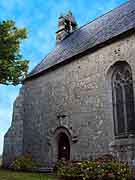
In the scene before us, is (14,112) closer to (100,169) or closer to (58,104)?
(58,104)

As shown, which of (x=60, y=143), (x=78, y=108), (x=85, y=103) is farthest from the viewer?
(x=60, y=143)

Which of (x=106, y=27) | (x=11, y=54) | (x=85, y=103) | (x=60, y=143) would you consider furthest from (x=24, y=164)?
(x=106, y=27)

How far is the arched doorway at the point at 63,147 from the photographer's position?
14.9 m

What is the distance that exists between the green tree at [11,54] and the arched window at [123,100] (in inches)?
206

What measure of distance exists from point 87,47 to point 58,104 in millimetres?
3705

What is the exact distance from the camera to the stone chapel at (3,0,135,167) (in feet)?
41.2

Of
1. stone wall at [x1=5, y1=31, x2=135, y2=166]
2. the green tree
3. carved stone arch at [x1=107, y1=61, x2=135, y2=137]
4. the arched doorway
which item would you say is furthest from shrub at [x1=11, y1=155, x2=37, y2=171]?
carved stone arch at [x1=107, y1=61, x2=135, y2=137]

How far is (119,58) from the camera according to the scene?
12.8 meters

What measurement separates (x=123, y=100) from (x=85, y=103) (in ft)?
6.79

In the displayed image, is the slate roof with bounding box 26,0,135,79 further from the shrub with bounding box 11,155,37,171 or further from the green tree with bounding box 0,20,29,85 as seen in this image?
the shrub with bounding box 11,155,37,171

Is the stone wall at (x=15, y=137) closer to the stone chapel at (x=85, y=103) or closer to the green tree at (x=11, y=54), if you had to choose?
the stone chapel at (x=85, y=103)

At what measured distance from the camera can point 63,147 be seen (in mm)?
15195

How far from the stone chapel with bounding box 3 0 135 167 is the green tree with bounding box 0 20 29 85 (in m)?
2.35

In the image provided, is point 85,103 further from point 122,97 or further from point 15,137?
point 15,137
